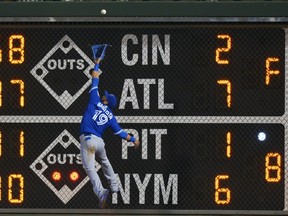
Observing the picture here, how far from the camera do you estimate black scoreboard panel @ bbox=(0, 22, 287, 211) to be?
8.88 meters

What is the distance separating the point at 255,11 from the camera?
8852 mm

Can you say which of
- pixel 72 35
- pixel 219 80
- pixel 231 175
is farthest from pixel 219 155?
pixel 72 35

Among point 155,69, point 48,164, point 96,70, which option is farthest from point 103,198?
point 155,69

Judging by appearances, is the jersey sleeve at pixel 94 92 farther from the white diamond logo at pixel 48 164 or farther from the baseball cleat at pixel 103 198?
the baseball cleat at pixel 103 198

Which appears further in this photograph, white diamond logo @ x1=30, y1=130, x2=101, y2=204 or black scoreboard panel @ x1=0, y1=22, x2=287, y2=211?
white diamond logo @ x1=30, y1=130, x2=101, y2=204

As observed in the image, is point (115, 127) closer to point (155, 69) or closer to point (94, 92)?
point (94, 92)

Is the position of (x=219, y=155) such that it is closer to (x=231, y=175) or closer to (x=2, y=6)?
(x=231, y=175)

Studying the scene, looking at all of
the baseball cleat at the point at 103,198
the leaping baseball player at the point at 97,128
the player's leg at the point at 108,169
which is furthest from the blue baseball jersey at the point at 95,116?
the baseball cleat at the point at 103,198

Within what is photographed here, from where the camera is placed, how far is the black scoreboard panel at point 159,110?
8875 mm

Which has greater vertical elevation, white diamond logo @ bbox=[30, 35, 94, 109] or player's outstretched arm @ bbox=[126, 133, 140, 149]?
white diamond logo @ bbox=[30, 35, 94, 109]

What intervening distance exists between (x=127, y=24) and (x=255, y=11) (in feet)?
4.49

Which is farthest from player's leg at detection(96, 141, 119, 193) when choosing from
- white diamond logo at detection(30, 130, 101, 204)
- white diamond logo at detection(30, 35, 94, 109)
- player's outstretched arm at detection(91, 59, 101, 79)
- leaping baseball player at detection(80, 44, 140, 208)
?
player's outstretched arm at detection(91, 59, 101, 79)

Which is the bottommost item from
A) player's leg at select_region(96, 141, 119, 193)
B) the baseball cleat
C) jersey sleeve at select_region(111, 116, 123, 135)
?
the baseball cleat

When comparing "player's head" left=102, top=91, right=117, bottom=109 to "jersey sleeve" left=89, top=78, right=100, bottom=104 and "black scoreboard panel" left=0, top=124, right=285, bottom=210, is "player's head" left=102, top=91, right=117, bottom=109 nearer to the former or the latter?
"jersey sleeve" left=89, top=78, right=100, bottom=104
